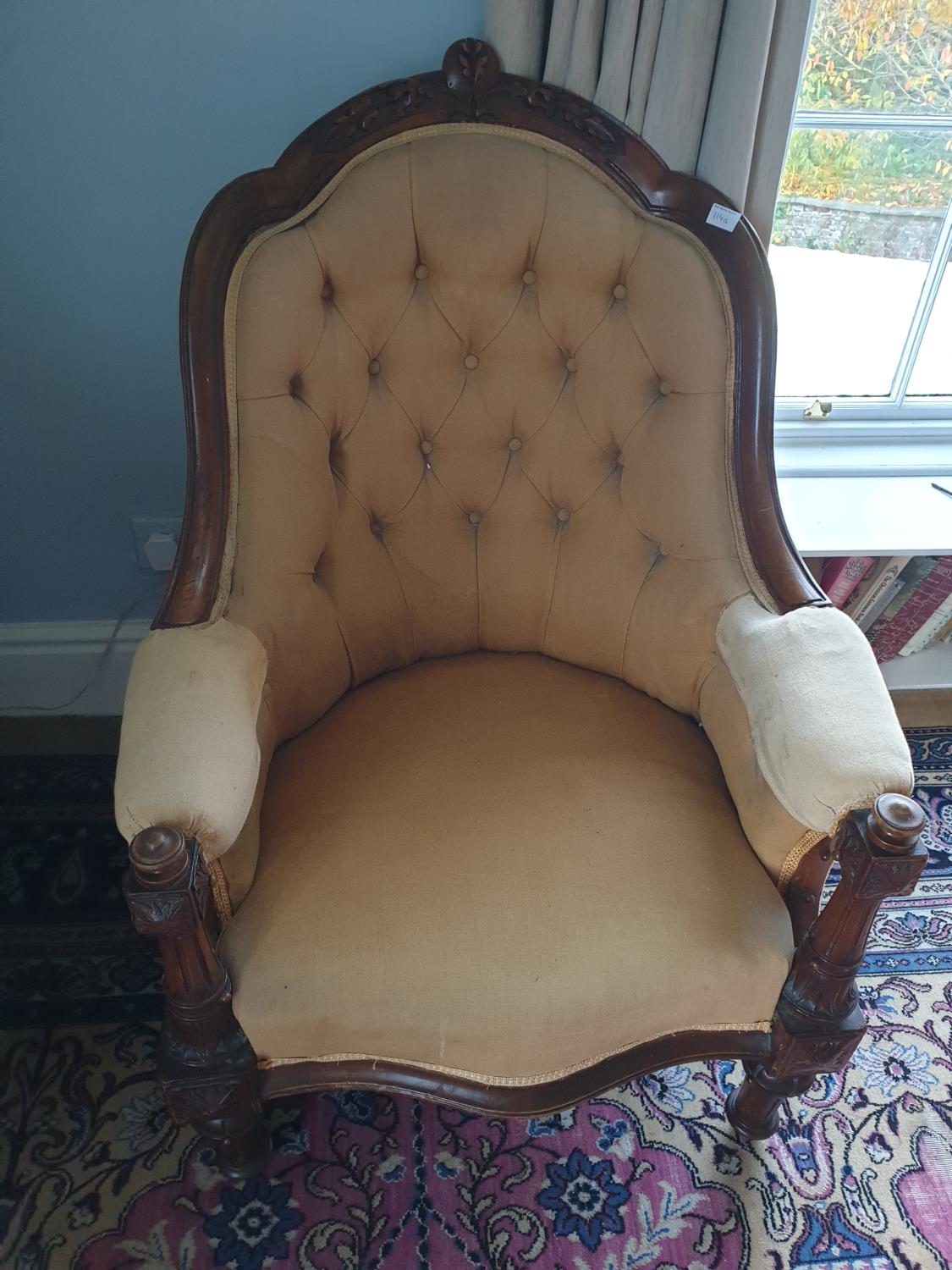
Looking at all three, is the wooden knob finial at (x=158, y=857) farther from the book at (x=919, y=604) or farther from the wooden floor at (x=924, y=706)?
the wooden floor at (x=924, y=706)

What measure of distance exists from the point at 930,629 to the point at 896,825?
2.99 feet

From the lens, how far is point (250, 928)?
0.79m

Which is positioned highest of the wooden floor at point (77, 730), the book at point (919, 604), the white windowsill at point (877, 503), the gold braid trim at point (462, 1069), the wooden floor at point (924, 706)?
the white windowsill at point (877, 503)

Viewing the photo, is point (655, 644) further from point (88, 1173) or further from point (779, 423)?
point (88, 1173)

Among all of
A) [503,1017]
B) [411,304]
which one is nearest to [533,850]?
[503,1017]

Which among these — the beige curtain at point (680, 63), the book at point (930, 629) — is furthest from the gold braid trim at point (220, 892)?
the book at point (930, 629)

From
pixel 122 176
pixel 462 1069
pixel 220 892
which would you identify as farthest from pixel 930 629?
pixel 122 176

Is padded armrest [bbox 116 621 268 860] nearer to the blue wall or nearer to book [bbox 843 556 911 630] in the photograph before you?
the blue wall

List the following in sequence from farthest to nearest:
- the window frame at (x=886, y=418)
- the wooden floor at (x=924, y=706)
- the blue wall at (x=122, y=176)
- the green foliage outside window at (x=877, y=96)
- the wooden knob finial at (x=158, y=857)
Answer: the wooden floor at (x=924, y=706)
the window frame at (x=886, y=418)
the green foliage outside window at (x=877, y=96)
the blue wall at (x=122, y=176)
the wooden knob finial at (x=158, y=857)

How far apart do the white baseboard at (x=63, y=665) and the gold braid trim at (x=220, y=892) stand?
81cm

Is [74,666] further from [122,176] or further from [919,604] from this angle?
[919,604]

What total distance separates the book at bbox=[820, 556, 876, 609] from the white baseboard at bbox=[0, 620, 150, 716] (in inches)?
43.9

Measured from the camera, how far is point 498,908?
2.66 ft

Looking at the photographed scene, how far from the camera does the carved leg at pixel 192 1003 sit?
669 millimetres
